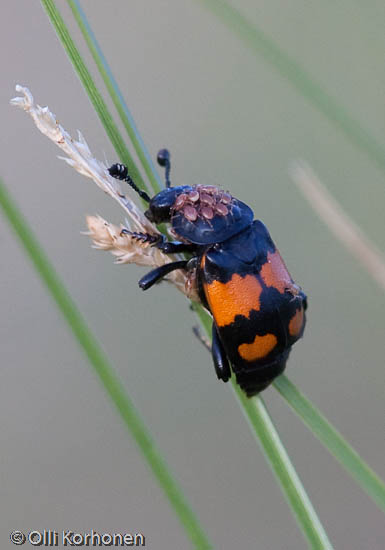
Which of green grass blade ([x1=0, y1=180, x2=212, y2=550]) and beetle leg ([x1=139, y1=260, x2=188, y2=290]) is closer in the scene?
green grass blade ([x1=0, y1=180, x2=212, y2=550])

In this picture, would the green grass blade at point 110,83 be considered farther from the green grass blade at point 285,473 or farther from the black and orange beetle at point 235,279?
the green grass blade at point 285,473

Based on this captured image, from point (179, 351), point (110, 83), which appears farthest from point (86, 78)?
point (179, 351)

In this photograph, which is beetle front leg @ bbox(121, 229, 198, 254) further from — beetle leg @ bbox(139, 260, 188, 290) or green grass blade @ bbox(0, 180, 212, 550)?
green grass blade @ bbox(0, 180, 212, 550)

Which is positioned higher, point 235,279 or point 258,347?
point 235,279

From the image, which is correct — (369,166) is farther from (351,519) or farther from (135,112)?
(351,519)

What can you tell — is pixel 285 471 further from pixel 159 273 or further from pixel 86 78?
pixel 86 78

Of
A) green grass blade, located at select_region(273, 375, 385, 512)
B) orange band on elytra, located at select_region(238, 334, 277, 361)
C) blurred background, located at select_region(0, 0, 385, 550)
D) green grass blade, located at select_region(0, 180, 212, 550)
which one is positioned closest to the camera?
green grass blade, located at select_region(0, 180, 212, 550)

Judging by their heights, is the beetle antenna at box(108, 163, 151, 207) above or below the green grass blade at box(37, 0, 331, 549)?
above

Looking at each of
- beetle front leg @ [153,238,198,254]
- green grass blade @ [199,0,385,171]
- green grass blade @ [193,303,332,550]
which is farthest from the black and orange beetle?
green grass blade @ [199,0,385,171]
